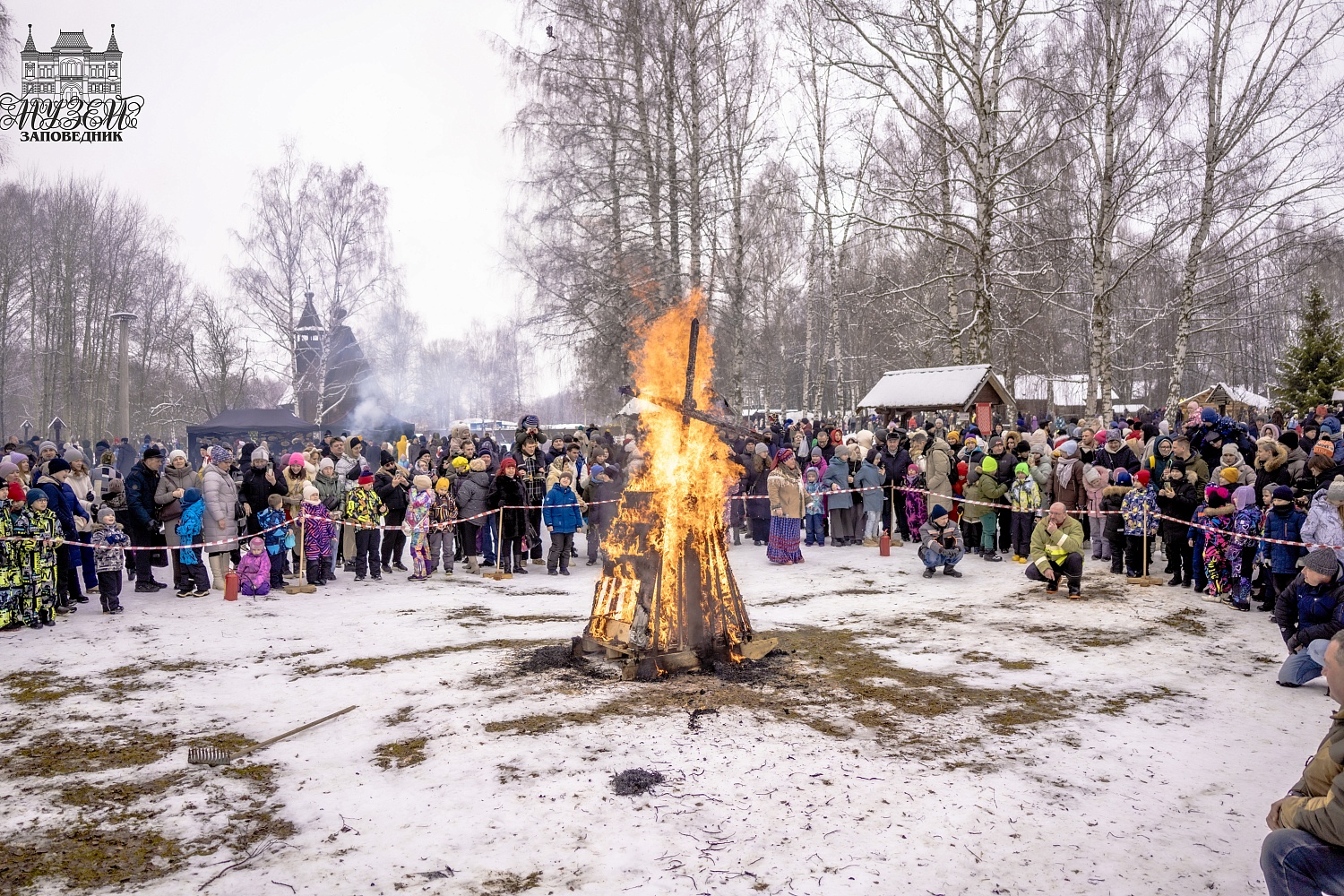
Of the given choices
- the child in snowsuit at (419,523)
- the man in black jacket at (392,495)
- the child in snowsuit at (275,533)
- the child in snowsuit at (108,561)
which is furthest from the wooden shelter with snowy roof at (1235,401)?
the child in snowsuit at (108,561)

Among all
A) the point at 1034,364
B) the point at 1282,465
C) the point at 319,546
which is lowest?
the point at 319,546

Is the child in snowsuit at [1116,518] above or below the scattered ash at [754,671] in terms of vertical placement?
above

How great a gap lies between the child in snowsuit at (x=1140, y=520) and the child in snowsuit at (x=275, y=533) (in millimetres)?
11951

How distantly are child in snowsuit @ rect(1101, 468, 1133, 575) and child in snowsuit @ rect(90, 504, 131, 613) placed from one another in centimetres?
1346

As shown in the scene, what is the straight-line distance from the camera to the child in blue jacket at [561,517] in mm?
12531

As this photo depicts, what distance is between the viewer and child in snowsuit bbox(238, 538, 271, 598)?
1105 cm

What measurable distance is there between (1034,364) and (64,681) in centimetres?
5076

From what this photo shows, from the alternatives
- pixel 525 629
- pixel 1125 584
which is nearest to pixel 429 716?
pixel 525 629

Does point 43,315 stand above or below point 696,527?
above

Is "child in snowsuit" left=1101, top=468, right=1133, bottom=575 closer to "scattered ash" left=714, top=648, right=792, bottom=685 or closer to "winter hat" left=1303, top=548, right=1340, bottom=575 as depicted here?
"winter hat" left=1303, top=548, right=1340, bottom=575

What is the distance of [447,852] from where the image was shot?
13.9ft

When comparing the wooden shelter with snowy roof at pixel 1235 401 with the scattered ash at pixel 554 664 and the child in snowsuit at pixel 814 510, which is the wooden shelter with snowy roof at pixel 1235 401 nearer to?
the child in snowsuit at pixel 814 510

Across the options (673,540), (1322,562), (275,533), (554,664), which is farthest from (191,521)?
(1322,562)

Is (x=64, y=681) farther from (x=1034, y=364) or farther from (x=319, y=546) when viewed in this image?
(x=1034, y=364)
